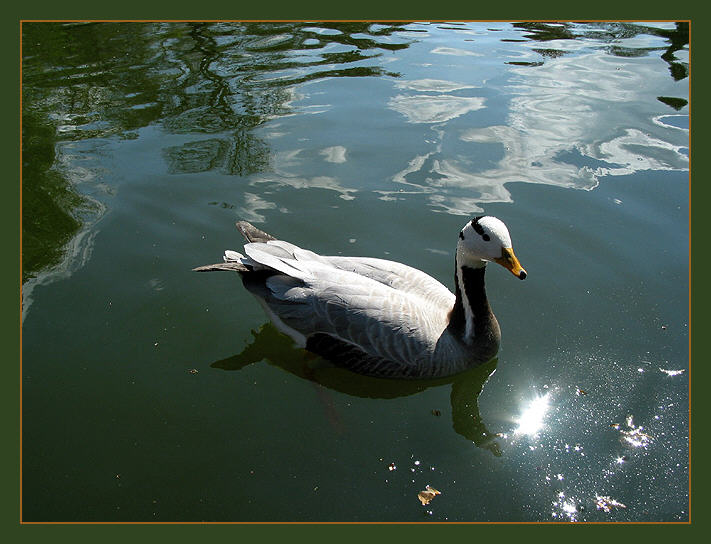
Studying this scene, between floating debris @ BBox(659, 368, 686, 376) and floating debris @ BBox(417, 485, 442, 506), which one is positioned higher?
floating debris @ BBox(659, 368, 686, 376)

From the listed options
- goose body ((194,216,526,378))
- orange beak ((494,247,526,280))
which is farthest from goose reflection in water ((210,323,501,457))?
orange beak ((494,247,526,280))

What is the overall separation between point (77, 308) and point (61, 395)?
46.8 inches

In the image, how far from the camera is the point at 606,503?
425cm

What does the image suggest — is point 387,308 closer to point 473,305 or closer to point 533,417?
point 473,305

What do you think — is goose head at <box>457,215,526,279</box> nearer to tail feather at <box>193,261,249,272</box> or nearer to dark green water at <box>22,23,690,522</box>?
dark green water at <box>22,23,690,522</box>

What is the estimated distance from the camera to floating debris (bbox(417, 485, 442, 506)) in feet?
14.1

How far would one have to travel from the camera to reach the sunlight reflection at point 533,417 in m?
4.88

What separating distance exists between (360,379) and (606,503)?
7.46 feet

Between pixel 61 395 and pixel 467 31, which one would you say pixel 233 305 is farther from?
pixel 467 31

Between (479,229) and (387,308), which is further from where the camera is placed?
(387,308)

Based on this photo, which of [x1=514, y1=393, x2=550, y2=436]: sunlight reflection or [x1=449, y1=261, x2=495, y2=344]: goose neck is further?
[x1=449, y1=261, x2=495, y2=344]: goose neck

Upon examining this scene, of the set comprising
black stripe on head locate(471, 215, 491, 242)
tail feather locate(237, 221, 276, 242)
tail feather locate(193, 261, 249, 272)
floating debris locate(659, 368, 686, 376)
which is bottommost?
floating debris locate(659, 368, 686, 376)

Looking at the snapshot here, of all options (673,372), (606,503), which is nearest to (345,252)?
(673,372)

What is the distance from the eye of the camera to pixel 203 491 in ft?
14.4
